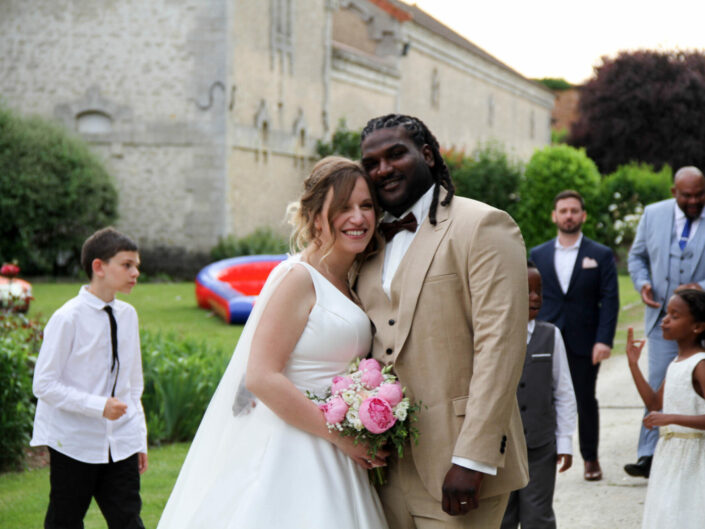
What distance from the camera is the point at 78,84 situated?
78.1 ft

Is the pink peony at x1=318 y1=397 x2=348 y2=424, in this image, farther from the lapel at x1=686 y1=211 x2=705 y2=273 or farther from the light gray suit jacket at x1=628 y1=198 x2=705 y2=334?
the lapel at x1=686 y1=211 x2=705 y2=273

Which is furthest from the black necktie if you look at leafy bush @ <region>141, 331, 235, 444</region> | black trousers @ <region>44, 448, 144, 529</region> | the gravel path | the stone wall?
the stone wall

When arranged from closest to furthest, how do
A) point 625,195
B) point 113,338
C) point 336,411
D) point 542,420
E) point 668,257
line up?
point 336,411, point 113,338, point 542,420, point 668,257, point 625,195

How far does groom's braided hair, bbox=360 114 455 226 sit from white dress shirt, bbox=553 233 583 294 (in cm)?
411

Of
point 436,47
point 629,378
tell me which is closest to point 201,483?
point 629,378

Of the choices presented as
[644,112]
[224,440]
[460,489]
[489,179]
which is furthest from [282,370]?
[644,112]

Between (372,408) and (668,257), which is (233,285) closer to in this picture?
(668,257)

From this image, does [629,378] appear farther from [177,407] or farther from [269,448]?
[269,448]

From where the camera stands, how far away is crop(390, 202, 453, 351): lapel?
11.0 ft

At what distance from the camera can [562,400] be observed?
16.5 ft

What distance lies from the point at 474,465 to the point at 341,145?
25306 mm

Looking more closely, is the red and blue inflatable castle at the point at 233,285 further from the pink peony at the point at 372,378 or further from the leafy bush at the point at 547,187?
the pink peony at the point at 372,378

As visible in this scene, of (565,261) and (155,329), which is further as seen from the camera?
(155,329)

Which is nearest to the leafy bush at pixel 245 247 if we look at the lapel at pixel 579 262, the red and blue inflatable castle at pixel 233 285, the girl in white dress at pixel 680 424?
the red and blue inflatable castle at pixel 233 285
